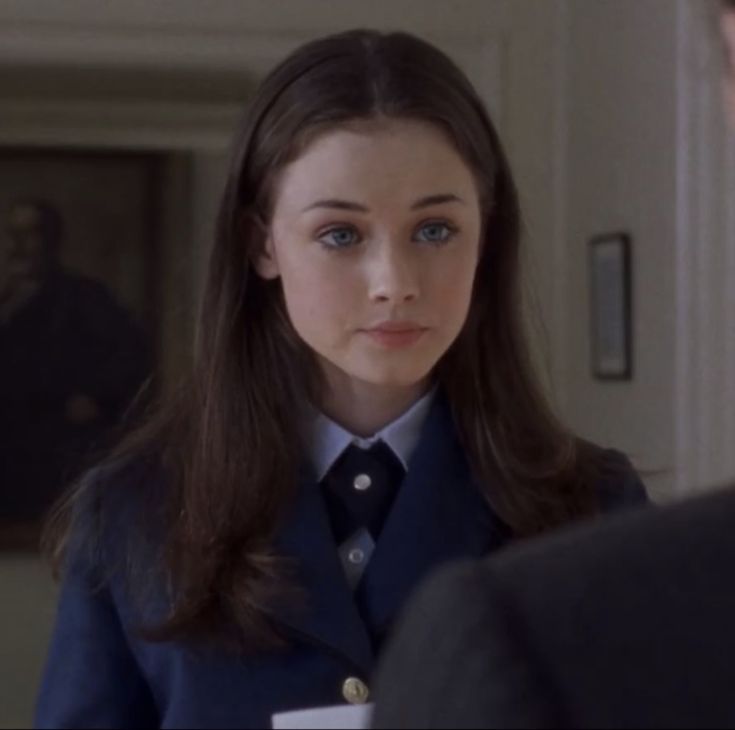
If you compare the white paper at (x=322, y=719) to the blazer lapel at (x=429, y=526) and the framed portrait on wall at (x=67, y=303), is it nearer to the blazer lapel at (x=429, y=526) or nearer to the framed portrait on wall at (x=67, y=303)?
the blazer lapel at (x=429, y=526)

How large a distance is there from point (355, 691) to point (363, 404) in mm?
201

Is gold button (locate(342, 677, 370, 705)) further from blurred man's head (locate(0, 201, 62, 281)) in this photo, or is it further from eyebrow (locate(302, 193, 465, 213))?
blurred man's head (locate(0, 201, 62, 281))

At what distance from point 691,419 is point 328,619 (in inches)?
74.1

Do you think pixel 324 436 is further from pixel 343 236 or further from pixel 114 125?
pixel 114 125

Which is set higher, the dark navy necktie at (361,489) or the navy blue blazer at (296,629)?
the dark navy necktie at (361,489)

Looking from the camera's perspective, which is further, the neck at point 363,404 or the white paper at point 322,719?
the neck at point 363,404

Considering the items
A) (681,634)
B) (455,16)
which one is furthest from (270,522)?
(455,16)

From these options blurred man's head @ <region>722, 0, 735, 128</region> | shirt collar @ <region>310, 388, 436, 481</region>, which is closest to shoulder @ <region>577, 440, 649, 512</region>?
shirt collar @ <region>310, 388, 436, 481</region>

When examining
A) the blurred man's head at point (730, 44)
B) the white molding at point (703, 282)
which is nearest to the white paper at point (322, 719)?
the blurred man's head at point (730, 44)

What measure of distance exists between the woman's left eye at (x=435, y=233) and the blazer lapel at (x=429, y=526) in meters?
0.15

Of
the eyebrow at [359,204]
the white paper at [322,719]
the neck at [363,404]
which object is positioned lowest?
the white paper at [322,719]

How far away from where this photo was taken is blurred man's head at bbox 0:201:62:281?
12.6ft

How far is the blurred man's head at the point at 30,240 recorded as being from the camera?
3.85m

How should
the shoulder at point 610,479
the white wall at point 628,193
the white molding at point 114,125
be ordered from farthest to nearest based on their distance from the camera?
the white molding at point 114,125
the white wall at point 628,193
the shoulder at point 610,479
